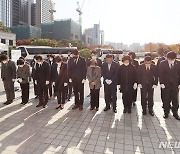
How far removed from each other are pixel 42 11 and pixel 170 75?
141 meters

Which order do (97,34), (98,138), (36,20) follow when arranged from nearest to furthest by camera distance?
(98,138) < (36,20) < (97,34)

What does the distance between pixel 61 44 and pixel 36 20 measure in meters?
69.7

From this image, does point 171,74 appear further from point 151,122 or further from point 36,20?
point 36,20

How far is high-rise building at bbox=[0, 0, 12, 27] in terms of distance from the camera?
306 feet

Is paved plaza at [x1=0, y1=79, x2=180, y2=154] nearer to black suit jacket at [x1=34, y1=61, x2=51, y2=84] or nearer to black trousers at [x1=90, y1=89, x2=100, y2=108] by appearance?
black trousers at [x1=90, y1=89, x2=100, y2=108]

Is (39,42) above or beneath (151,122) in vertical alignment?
above

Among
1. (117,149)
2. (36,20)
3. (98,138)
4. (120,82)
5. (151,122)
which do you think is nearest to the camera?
(117,149)

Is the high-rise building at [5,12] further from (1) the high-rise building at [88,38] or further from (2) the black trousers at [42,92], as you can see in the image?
(2) the black trousers at [42,92]

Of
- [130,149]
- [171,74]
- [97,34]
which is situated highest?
[97,34]

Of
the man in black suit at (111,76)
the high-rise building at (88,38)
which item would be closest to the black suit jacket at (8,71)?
the man in black suit at (111,76)

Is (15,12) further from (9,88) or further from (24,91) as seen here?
(24,91)

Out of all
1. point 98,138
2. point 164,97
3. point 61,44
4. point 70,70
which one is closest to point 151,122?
point 164,97

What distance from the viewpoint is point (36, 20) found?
134750 millimetres

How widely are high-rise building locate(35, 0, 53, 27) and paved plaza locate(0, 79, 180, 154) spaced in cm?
13645
